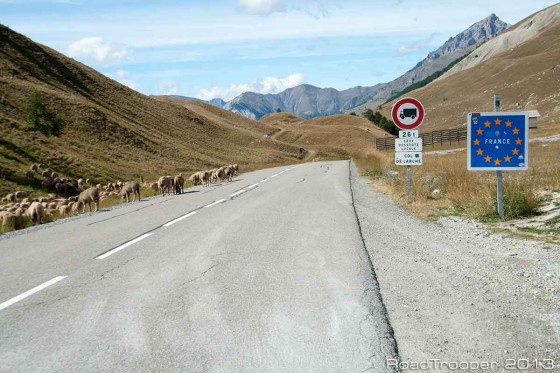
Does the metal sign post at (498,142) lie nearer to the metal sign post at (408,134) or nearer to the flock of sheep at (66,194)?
the metal sign post at (408,134)

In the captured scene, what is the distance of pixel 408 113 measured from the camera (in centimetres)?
1347

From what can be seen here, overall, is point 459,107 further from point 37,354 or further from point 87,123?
point 37,354

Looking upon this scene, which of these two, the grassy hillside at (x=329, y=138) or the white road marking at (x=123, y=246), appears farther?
the grassy hillside at (x=329, y=138)

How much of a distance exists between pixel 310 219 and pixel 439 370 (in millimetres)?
7623

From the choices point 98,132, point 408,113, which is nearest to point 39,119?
point 98,132

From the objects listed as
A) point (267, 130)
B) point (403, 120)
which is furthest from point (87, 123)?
point (267, 130)

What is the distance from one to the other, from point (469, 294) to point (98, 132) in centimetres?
5939

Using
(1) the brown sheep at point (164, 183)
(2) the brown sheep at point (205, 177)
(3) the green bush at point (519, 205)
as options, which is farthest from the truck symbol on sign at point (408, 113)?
(2) the brown sheep at point (205, 177)

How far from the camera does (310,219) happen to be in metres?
11.1

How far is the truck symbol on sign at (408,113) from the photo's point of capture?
1341 centimetres

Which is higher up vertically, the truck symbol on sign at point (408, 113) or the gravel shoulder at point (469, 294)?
the truck symbol on sign at point (408, 113)

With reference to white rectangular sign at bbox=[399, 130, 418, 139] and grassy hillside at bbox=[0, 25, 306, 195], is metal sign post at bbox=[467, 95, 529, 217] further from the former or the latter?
grassy hillside at bbox=[0, 25, 306, 195]

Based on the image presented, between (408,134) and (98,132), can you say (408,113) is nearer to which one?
(408,134)

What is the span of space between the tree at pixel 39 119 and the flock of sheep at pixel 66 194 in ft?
40.1
